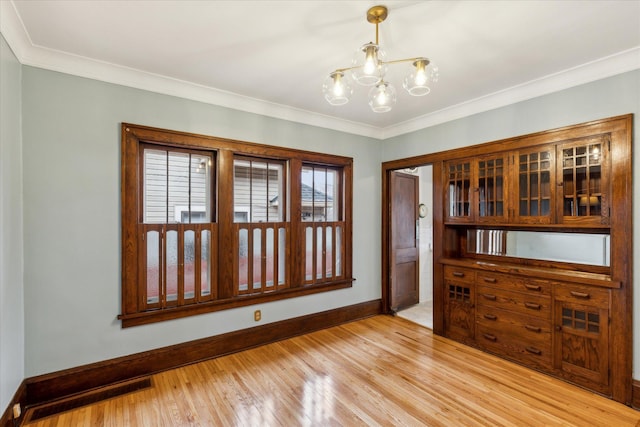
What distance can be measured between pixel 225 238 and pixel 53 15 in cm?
211


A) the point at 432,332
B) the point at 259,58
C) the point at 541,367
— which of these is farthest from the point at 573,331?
the point at 259,58

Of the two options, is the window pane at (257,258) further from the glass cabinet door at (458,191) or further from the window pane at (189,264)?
the glass cabinet door at (458,191)

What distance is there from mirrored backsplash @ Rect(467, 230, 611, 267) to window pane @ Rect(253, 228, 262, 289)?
8.40 ft

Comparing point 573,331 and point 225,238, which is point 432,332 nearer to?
point 573,331

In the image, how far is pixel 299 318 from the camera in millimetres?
3705

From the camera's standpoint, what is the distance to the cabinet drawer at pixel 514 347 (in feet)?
9.11

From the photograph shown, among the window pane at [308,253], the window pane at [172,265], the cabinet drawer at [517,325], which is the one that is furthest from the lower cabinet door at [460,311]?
the window pane at [172,265]

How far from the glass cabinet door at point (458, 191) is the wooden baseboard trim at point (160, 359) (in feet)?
6.40

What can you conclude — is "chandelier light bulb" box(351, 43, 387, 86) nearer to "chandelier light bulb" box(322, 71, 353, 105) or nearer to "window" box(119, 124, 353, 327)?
"chandelier light bulb" box(322, 71, 353, 105)

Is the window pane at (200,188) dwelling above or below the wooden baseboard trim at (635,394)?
above

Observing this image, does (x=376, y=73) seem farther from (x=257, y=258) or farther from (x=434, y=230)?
(x=434, y=230)

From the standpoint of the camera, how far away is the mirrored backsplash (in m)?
2.74

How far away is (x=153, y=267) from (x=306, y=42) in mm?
2381

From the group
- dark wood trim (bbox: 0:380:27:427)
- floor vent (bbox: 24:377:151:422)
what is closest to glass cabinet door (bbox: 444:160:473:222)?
floor vent (bbox: 24:377:151:422)
